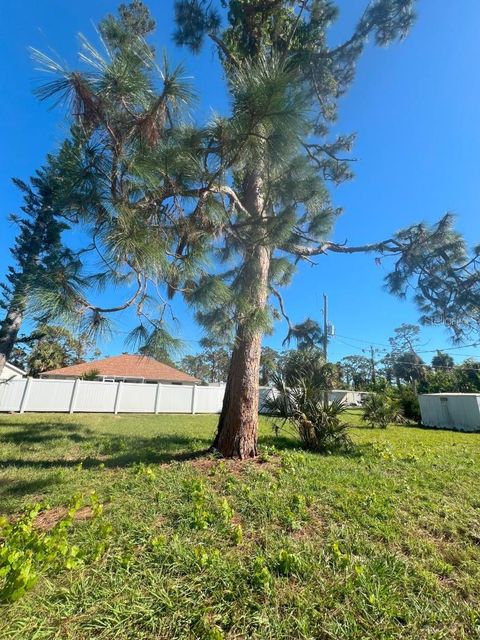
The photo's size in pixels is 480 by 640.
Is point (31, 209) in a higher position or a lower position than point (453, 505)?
higher

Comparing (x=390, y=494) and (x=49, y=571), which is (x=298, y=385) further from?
(x=49, y=571)

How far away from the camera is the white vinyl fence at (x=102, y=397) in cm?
999

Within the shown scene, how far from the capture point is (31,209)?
18.4ft

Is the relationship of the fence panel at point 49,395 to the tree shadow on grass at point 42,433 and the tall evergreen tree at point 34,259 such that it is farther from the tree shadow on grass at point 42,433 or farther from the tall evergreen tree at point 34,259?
the tall evergreen tree at point 34,259

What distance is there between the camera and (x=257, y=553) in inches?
84.2

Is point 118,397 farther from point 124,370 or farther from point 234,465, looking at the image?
point 234,465

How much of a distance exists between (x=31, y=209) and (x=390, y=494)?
7.43 metres

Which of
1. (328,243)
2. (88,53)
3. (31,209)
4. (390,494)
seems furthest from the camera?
(328,243)

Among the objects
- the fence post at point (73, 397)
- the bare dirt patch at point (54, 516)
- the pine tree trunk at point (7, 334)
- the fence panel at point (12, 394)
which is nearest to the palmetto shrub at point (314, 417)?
the bare dirt patch at point (54, 516)

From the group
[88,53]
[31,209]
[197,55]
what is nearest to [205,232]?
[88,53]

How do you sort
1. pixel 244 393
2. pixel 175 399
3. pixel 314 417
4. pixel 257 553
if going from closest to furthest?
1. pixel 257 553
2. pixel 244 393
3. pixel 314 417
4. pixel 175 399

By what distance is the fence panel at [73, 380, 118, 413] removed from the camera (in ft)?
35.8

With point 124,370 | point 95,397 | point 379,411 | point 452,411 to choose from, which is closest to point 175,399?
point 95,397

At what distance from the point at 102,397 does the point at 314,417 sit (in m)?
9.08
